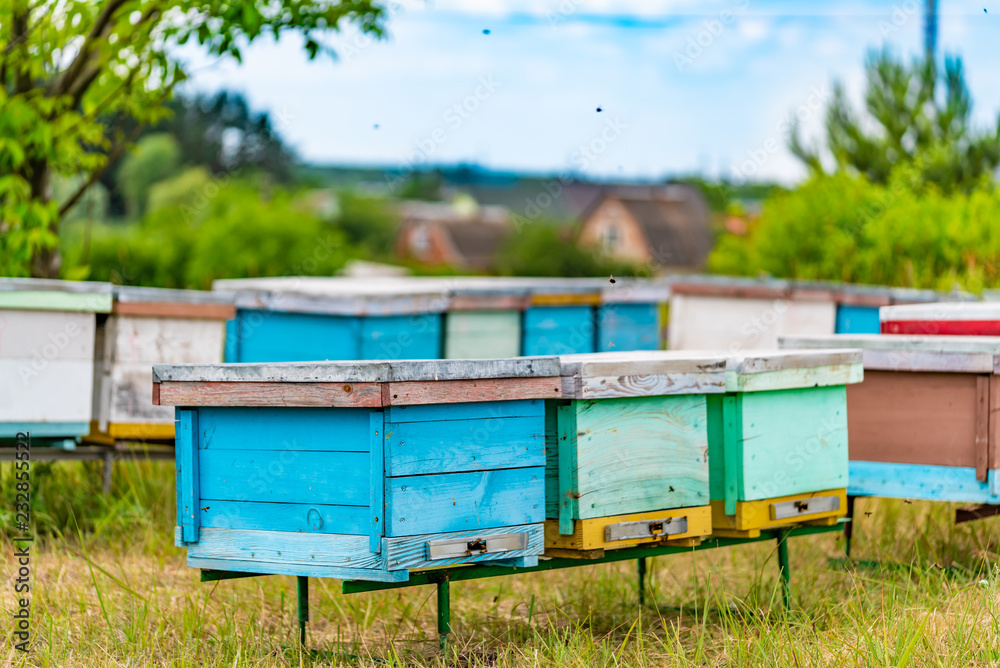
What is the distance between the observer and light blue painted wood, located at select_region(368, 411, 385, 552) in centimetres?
335

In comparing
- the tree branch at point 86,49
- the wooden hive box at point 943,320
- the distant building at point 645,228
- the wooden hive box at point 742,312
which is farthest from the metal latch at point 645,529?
the distant building at point 645,228

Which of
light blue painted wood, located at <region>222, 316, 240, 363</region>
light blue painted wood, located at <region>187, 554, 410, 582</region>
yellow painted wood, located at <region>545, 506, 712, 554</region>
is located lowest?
light blue painted wood, located at <region>187, 554, 410, 582</region>

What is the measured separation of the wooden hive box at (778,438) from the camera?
4066 mm

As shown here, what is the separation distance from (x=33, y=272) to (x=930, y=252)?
9291 mm

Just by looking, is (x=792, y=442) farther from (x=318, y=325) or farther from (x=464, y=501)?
(x=318, y=325)

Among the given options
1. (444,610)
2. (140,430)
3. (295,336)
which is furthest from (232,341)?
(444,610)

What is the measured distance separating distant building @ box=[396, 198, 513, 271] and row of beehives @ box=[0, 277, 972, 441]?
55.0 metres

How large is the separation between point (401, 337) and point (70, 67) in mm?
3174

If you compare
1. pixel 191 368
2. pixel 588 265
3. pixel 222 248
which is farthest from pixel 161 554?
pixel 588 265

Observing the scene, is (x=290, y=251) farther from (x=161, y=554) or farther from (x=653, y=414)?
(x=653, y=414)

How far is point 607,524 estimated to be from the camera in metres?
3.84

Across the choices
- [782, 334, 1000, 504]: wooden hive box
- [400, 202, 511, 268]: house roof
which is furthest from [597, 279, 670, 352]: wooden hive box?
[400, 202, 511, 268]: house roof

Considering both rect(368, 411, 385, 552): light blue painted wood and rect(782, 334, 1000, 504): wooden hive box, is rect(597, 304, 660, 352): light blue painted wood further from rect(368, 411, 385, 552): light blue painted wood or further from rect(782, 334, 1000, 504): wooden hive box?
rect(368, 411, 385, 552): light blue painted wood

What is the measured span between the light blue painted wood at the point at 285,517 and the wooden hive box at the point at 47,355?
224 centimetres
